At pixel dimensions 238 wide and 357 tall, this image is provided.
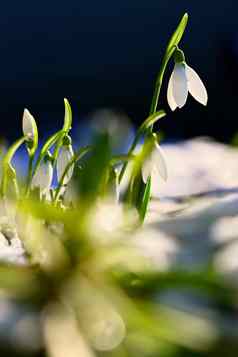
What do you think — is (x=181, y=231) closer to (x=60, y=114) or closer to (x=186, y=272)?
(x=186, y=272)

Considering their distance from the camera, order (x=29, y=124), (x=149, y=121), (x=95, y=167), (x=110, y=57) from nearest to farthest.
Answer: (x=95, y=167)
(x=149, y=121)
(x=29, y=124)
(x=110, y=57)

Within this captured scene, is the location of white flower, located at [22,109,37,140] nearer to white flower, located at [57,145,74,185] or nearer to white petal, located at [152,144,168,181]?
white flower, located at [57,145,74,185]

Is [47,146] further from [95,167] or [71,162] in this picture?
[95,167]

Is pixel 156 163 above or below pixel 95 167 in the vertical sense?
below

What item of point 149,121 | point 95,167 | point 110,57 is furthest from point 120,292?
point 110,57

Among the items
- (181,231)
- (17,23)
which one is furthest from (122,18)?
(181,231)

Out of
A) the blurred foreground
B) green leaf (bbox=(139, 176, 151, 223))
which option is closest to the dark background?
green leaf (bbox=(139, 176, 151, 223))
